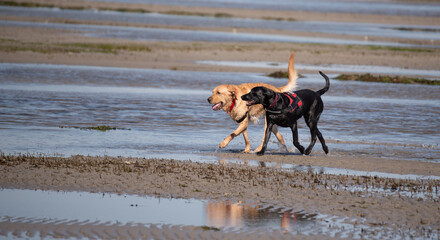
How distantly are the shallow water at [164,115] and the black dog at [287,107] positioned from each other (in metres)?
0.73

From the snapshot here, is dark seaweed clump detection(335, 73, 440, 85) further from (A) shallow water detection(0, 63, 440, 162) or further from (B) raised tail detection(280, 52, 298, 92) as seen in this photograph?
(B) raised tail detection(280, 52, 298, 92)

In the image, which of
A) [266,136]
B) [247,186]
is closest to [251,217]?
[247,186]

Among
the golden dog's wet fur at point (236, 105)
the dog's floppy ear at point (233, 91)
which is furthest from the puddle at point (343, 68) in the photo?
the dog's floppy ear at point (233, 91)

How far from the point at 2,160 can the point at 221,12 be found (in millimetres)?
53135

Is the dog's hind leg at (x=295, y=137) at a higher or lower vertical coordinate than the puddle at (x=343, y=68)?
lower

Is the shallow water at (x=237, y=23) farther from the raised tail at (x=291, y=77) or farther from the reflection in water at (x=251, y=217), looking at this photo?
the reflection in water at (x=251, y=217)

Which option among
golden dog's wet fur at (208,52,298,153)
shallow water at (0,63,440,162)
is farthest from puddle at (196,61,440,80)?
golden dog's wet fur at (208,52,298,153)

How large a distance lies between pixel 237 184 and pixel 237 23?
137 feet

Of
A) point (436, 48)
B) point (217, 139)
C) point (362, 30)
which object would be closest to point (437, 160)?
point (217, 139)

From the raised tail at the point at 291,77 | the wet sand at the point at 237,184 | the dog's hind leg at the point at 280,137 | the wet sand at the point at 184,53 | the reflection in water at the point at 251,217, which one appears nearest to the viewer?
the reflection in water at the point at 251,217

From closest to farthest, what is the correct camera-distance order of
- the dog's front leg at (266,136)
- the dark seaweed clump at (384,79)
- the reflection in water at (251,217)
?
the reflection in water at (251,217)
the dog's front leg at (266,136)
the dark seaweed clump at (384,79)

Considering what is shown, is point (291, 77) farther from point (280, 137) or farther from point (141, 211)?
point (141, 211)

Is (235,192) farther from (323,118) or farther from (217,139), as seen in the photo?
(323,118)

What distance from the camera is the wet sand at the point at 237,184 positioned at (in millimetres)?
7887
